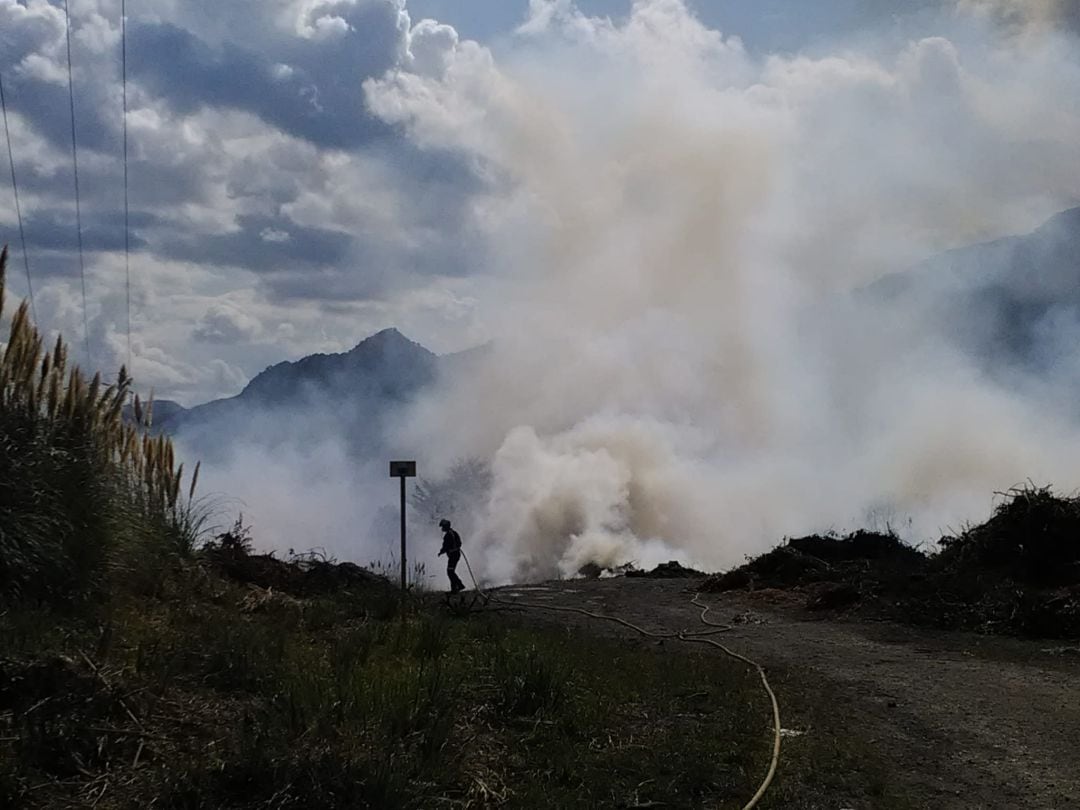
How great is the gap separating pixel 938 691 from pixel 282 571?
903 centimetres

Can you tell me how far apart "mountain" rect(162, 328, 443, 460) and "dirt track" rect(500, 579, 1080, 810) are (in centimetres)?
6527

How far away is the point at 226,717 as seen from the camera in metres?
6.04

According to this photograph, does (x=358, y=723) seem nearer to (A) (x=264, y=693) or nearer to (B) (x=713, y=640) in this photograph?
(A) (x=264, y=693)

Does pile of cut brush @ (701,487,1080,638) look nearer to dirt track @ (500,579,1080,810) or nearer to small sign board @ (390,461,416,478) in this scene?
dirt track @ (500,579,1080,810)

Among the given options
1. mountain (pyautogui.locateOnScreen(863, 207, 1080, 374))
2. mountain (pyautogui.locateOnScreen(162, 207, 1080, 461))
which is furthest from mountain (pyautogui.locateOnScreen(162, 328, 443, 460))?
mountain (pyautogui.locateOnScreen(863, 207, 1080, 374))

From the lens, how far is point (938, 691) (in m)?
11.0

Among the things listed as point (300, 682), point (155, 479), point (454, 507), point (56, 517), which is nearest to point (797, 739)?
point (300, 682)

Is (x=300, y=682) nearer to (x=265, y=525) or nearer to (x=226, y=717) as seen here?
(x=226, y=717)

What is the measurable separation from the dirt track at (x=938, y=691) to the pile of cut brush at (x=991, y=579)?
0.79m

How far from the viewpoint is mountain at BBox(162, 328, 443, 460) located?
85875 millimetres

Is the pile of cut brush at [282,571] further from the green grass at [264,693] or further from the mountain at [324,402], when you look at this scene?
the mountain at [324,402]

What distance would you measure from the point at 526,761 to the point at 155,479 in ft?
21.0

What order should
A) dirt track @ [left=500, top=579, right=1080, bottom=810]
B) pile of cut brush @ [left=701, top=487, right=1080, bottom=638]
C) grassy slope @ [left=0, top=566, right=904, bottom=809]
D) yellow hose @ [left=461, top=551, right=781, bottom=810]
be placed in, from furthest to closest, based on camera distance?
1. pile of cut brush @ [left=701, top=487, right=1080, bottom=638]
2. dirt track @ [left=500, top=579, right=1080, bottom=810]
3. yellow hose @ [left=461, top=551, right=781, bottom=810]
4. grassy slope @ [left=0, top=566, right=904, bottom=809]

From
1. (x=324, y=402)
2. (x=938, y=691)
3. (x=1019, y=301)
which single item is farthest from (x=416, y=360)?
(x=938, y=691)
